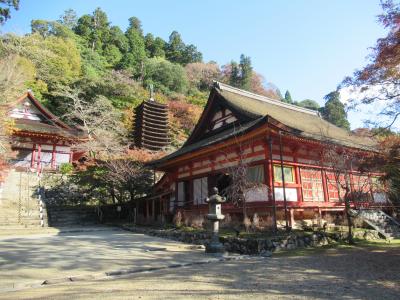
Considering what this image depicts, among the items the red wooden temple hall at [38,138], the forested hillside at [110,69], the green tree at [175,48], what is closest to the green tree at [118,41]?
the forested hillside at [110,69]

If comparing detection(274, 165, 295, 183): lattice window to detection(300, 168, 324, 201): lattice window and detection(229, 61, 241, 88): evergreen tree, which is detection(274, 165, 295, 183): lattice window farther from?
detection(229, 61, 241, 88): evergreen tree

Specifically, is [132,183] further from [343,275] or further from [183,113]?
[183,113]

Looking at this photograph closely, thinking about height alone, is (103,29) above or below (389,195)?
above

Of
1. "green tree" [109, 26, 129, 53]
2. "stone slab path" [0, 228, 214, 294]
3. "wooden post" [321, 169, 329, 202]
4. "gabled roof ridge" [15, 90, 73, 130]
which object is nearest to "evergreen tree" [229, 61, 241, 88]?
"green tree" [109, 26, 129, 53]

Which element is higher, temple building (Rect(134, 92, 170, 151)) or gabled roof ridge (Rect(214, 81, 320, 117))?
temple building (Rect(134, 92, 170, 151))

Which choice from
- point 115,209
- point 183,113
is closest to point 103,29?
point 183,113

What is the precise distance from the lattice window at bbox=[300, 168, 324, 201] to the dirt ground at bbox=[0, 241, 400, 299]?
20.2ft

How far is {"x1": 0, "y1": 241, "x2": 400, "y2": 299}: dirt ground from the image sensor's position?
5117 millimetres

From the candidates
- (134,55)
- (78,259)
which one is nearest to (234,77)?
(134,55)

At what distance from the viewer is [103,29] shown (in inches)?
2753

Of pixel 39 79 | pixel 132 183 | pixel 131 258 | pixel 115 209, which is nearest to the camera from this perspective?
pixel 131 258

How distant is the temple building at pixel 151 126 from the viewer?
38656 mm

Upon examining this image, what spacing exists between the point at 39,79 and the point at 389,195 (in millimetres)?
44049

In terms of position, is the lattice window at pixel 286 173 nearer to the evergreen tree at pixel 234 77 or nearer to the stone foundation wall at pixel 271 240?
the stone foundation wall at pixel 271 240
